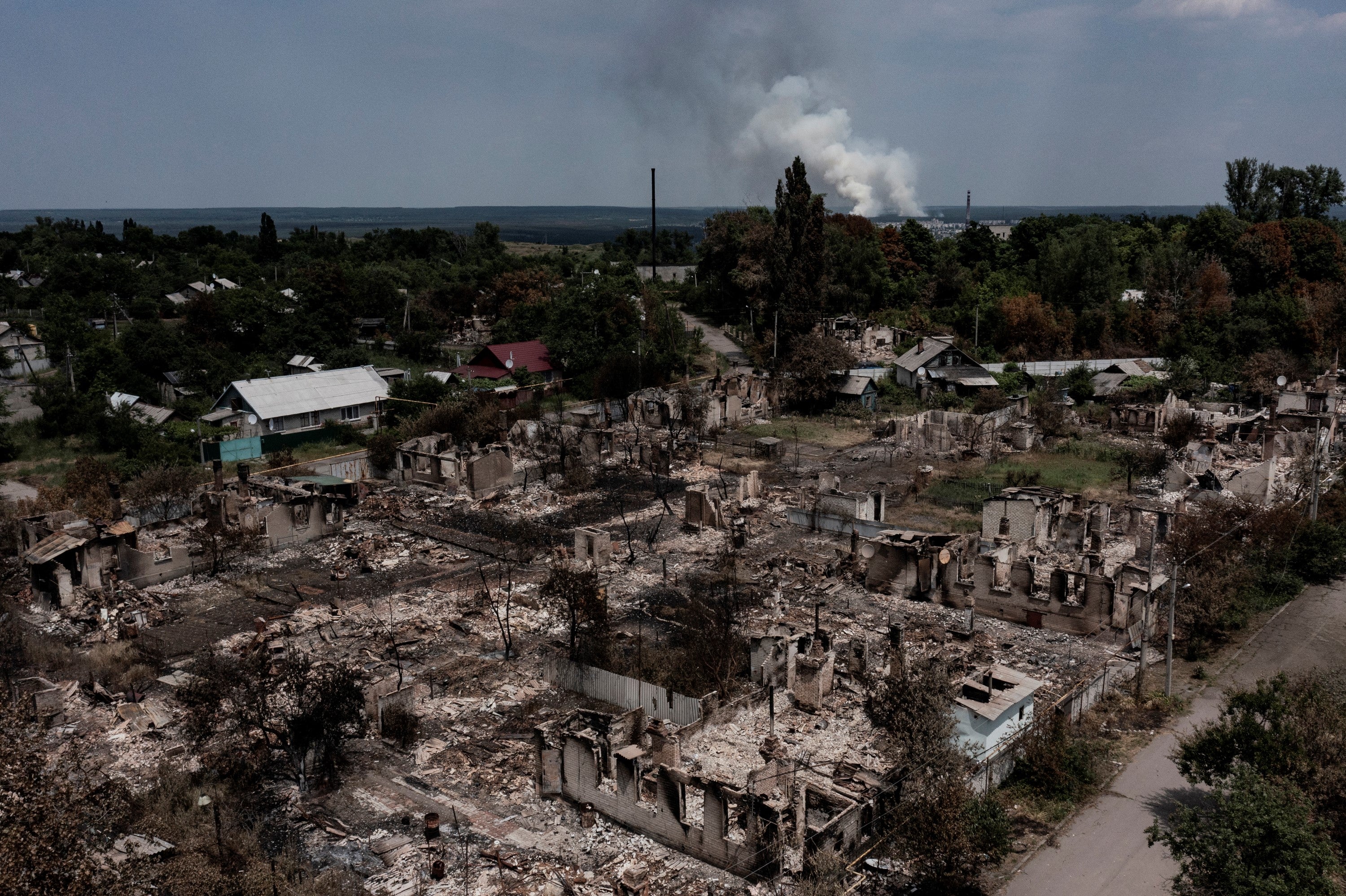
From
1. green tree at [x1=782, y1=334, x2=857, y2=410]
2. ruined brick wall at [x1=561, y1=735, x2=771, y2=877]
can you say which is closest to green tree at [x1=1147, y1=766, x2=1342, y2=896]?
A: ruined brick wall at [x1=561, y1=735, x2=771, y2=877]

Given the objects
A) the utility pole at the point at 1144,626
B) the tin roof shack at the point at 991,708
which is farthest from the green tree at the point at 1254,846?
the utility pole at the point at 1144,626

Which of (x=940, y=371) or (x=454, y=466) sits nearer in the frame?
(x=454, y=466)

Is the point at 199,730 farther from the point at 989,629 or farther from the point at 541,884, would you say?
the point at 989,629

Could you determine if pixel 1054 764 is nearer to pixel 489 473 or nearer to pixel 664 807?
pixel 664 807

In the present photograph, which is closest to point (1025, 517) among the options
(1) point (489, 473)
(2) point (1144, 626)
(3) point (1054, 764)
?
(2) point (1144, 626)

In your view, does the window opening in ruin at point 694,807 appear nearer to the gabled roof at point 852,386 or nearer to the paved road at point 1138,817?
the paved road at point 1138,817

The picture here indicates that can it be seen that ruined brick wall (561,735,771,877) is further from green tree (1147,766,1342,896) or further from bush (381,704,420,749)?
green tree (1147,766,1342,896)

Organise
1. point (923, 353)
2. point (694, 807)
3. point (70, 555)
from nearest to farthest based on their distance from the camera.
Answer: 1. point (694, 807)
2. point (70, 555)
3. point (923, 353)
